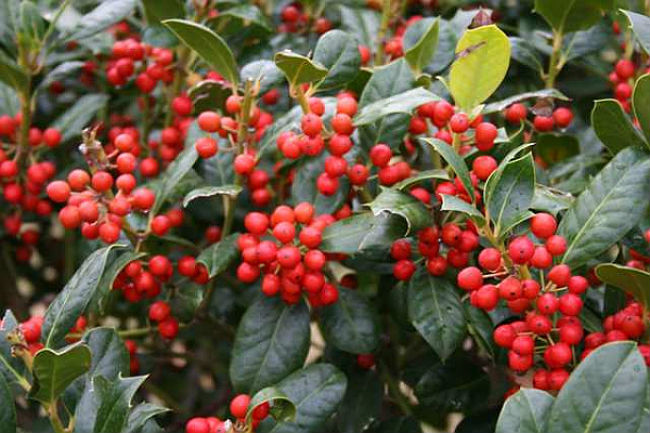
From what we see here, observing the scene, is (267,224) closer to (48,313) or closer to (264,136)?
(264,136)

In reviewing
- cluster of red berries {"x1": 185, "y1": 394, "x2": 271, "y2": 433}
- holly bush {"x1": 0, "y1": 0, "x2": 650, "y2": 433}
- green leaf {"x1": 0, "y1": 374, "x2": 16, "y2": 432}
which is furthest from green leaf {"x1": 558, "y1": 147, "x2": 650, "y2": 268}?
green leaf {"x1": 0, "y1": 374, "x2": 16, "y2": 432}

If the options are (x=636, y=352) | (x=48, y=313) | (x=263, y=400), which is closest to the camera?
(x=636, y=352)

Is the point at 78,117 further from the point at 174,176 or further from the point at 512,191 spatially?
the point at 512,191

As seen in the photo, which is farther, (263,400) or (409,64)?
(409,64)

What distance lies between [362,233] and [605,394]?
0.46 meters

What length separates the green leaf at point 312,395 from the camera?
1408 mm

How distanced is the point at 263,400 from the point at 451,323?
1.09 feet

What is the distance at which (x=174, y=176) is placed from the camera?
1.58 metres

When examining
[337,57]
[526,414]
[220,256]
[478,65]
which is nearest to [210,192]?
[220,256]

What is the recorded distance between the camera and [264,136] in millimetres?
1617

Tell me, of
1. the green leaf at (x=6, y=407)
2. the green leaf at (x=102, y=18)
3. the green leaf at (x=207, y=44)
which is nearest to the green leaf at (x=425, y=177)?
the green leaf at (x=207, y=44)

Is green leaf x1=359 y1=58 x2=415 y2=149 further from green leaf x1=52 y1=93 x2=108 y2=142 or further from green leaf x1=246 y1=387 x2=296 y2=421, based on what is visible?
green leaf x1=52 y1=93 x2=108 y2=142

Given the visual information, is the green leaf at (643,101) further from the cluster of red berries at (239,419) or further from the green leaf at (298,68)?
the cluster of red berries at (239,419)

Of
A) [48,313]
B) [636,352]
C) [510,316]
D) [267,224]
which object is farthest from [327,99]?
[636,352]
